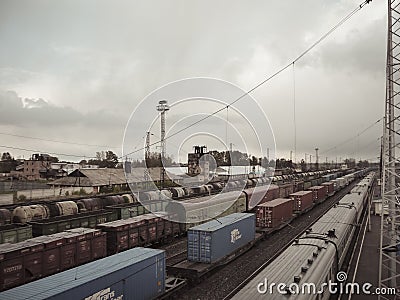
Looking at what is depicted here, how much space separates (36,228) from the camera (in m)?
20.3

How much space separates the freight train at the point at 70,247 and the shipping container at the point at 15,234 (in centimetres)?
297

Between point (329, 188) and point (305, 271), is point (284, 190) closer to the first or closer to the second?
point (329, 188)

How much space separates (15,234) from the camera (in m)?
18.8

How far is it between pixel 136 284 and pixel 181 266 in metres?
5.82

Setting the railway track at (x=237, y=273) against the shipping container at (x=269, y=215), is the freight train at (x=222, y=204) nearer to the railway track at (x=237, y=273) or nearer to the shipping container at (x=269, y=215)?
the shipping container at (x=269, y=215)

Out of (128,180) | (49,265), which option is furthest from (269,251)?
(128,180)

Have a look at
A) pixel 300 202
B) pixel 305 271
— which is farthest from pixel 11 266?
pixel 300 202

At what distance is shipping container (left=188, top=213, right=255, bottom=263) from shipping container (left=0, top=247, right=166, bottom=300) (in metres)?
4.36

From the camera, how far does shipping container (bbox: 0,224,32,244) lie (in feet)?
59.9

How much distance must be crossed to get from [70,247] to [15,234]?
4408mm

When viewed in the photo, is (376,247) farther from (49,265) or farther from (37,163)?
(37,163)

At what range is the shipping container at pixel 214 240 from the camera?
18.3 meters

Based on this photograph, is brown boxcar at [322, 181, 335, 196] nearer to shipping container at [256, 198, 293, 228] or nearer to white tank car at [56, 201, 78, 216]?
shipping container at [256, 198, 293, 228]

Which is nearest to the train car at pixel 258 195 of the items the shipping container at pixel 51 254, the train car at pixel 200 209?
the train car at pixel 200 209
